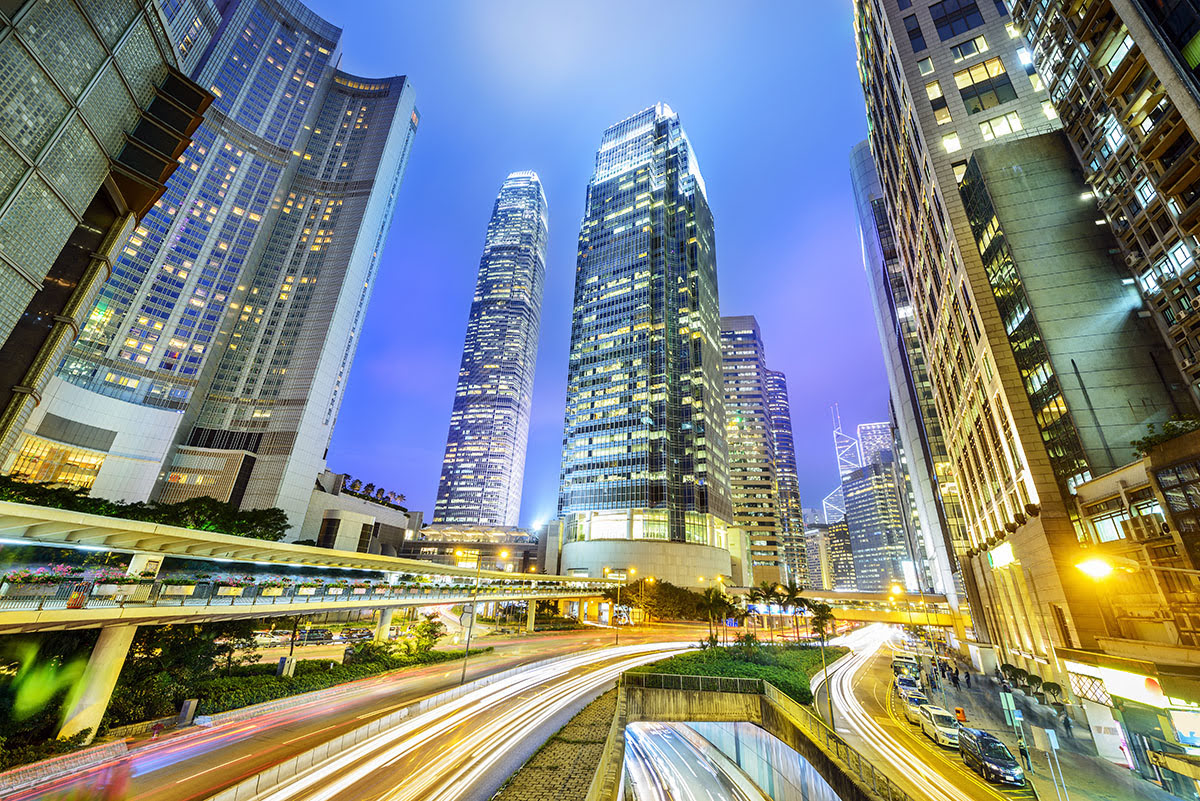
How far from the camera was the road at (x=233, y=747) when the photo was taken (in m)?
17.2

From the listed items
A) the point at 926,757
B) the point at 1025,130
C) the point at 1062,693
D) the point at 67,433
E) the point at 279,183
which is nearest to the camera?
the point at 926,757

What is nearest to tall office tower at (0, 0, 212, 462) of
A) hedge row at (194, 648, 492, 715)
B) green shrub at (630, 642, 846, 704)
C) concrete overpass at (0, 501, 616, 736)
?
concrete overpass at (0, 501, 616, 736)

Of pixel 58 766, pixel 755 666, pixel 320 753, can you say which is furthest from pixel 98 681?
pixel 755 666

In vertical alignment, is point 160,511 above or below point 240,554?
above

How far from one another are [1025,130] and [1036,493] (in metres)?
36.7

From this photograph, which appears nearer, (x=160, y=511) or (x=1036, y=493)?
(x=1036, y=493)

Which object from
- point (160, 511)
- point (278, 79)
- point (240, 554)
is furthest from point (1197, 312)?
point (278, 79)

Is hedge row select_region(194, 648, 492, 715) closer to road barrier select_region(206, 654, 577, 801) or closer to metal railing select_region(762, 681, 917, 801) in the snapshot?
road barrier select_region(206, 654, 577, 801)

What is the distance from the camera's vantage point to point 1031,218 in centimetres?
4006

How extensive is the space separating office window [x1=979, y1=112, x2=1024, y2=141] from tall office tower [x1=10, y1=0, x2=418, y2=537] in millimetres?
119090

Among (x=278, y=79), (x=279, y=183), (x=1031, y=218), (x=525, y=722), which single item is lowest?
(x=525, y=722)

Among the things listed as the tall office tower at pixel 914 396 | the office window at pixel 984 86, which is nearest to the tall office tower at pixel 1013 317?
the office window at pixel 984 86

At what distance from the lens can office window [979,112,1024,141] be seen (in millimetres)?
45969

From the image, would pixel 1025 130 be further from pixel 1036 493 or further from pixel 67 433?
pixel 67 433
